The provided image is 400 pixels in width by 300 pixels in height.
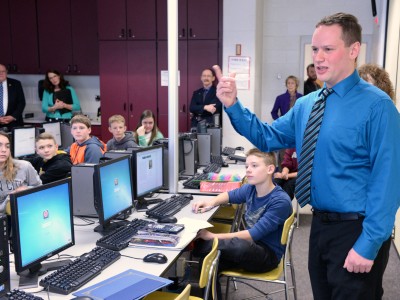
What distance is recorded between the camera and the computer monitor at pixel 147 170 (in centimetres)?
317

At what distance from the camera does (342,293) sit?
6.07ft

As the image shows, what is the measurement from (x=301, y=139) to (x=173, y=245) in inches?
35.1

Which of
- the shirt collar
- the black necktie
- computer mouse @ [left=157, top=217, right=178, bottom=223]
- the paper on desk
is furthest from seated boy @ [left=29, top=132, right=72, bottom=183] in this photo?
the shirt collar

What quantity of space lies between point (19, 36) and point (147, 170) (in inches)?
228

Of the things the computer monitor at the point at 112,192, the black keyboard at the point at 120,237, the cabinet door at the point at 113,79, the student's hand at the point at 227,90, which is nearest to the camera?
the student's hand at the point at 227,90

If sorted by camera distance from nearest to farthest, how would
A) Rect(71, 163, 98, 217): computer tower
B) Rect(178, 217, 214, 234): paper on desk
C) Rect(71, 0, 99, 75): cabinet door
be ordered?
1. Rect(178, 217, 214, 234): paper on desk
2. Rect(71, 163, 98, 217): computer tower
3. Rect(71, 0, 99, 75): cabinet door

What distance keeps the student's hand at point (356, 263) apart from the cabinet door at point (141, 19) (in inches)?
234

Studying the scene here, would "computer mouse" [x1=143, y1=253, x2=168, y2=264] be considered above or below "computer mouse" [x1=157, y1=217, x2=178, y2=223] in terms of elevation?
above

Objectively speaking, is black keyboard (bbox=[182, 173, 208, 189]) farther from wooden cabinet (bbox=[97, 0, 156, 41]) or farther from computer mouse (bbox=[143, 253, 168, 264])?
wooden cabinet (bbox=[97, 0, 156, 41])

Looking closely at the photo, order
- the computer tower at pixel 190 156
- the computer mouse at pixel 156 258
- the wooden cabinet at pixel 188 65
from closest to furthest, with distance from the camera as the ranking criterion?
the computer mouse at pixel 156 258
the computer tower at pixel 190 156
the wooden cabinet at pixel 188 65

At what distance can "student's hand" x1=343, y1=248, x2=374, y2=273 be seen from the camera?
173 cm

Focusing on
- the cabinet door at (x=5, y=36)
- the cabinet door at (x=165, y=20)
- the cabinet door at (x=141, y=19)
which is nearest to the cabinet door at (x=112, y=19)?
the cabinet door at (x=141, y=19)

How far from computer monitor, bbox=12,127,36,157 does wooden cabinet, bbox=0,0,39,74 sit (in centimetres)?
305

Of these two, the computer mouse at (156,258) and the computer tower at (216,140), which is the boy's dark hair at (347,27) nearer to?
the computer mouse at (156,258)
